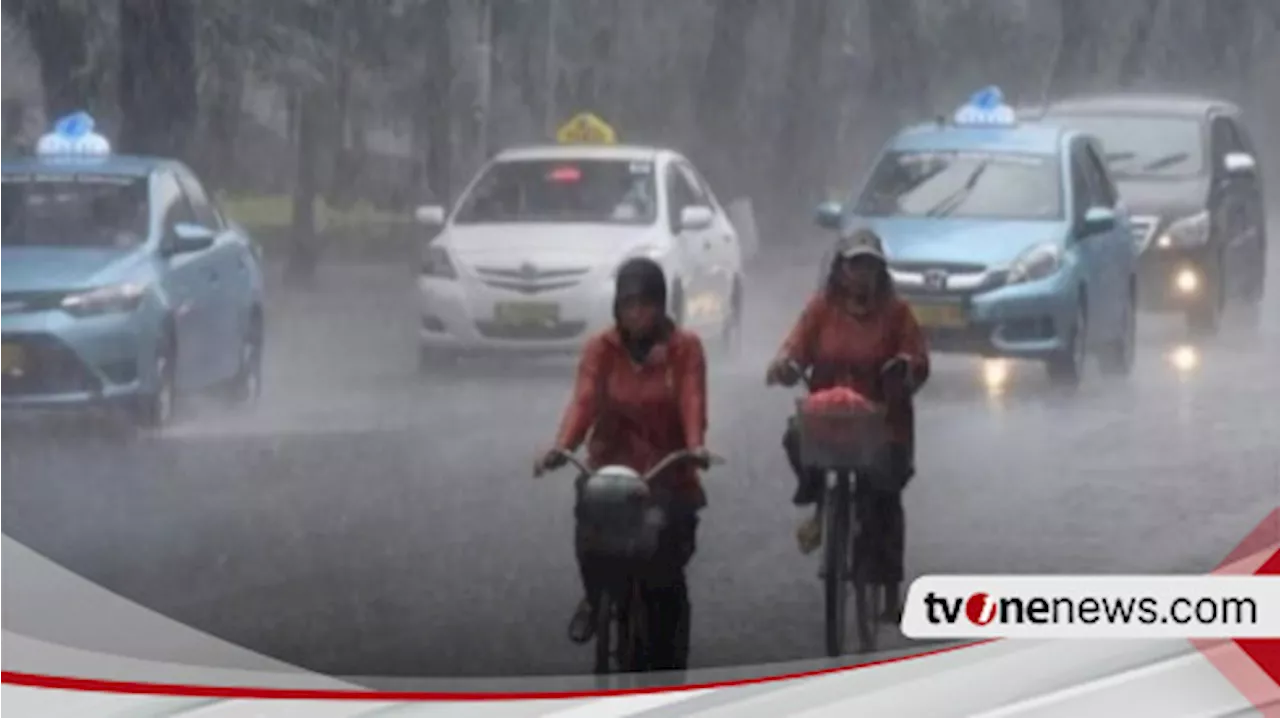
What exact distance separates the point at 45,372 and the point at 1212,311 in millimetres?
1622

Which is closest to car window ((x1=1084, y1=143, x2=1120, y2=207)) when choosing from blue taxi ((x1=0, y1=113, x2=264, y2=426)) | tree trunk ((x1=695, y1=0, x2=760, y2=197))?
tree trunk ((x1=695, y1=0, x2=760, y2=197))

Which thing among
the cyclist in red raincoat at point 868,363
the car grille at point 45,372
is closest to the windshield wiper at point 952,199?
the cyclist in red raincoat at point 868,363

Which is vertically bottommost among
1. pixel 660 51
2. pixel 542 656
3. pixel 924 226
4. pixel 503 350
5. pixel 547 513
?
pixel 542 656

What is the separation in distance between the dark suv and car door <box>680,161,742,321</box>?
1.57 feet

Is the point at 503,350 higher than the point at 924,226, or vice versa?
the point at 924,226

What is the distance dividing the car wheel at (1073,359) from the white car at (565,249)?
0.46 m

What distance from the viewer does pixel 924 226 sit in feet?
9.53

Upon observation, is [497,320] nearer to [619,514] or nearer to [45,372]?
[619,514]

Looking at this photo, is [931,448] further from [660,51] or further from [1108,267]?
[660,51]

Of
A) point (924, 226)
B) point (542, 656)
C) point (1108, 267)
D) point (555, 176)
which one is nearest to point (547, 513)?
point (542, 656)

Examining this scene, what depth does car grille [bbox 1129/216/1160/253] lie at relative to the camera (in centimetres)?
300

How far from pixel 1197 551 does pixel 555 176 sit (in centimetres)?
101

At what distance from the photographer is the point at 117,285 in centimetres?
282

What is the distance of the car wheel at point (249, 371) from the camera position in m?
2.85
